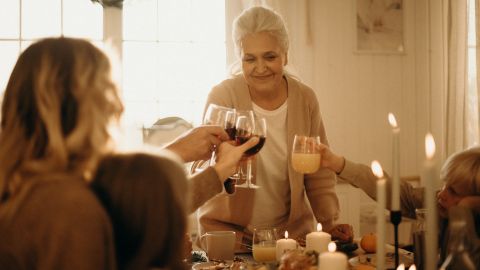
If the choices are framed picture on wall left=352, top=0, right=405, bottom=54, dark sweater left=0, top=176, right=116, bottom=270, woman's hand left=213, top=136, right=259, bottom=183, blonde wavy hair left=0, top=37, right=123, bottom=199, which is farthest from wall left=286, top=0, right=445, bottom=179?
dark sweater left=0, top=176, right=116, bottom=270

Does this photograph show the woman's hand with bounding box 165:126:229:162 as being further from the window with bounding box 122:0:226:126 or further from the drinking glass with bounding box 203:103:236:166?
the window with bounding box 122:0:226:126

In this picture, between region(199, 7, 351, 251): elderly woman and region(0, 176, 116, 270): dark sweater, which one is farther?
region(199, 7, 351, 251): elderly woman

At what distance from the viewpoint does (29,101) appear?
3.30ft

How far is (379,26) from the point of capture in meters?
3.97

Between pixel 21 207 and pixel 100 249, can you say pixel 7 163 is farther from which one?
pixel 100 249

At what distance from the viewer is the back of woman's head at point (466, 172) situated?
6.37ft

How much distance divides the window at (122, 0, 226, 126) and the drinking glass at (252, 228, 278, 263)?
186cm

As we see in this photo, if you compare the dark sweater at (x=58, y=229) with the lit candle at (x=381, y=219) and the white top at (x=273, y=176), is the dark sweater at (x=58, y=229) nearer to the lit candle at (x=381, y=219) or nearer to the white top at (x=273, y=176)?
the lit candle at (x=381, y=219)

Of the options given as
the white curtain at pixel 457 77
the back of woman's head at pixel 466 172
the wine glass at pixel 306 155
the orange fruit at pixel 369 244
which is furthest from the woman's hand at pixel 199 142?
the white curtain at pixel 457 77

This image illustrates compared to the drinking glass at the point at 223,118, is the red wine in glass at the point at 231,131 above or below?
below

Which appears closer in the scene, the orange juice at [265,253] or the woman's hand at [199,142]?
the orange juice at [265,253]

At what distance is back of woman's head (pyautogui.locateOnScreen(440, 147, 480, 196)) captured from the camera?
194 centimetres

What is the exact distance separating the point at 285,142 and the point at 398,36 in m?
1.77

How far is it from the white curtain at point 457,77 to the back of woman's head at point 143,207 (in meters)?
3.48
